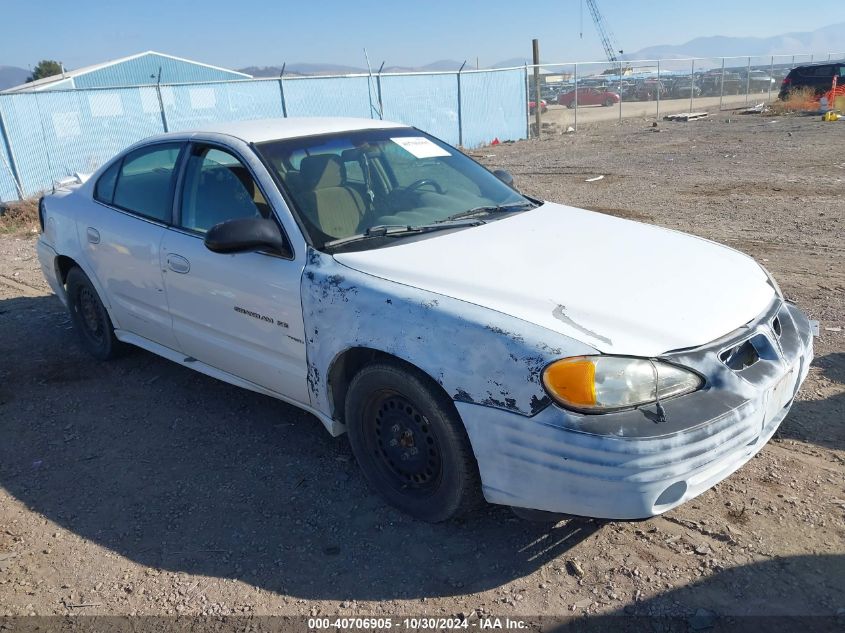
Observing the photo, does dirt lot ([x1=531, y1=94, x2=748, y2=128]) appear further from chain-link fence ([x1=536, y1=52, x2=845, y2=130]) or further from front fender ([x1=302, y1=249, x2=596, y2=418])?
front fender ([x1=302, y1=249, x2=596, y2=418])

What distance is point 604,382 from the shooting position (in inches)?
97.1

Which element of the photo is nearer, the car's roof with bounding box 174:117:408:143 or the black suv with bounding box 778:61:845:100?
the car's roof with bounding box 174:117:408:143

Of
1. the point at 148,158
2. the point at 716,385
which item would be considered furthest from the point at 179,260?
the point at 716,385

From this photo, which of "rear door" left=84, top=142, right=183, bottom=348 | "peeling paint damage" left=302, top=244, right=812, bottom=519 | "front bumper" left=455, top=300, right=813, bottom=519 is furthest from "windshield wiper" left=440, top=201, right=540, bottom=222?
"rear door" left=84, top=142, right=183, bottom=348

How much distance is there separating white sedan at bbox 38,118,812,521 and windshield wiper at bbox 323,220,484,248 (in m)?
0.02

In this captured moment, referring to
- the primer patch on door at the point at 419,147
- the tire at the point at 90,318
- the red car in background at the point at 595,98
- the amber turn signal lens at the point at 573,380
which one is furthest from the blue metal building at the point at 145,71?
the amber turn signal lens at the point at 573,380

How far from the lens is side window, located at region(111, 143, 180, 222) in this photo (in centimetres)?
418

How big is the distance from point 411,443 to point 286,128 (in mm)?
2015

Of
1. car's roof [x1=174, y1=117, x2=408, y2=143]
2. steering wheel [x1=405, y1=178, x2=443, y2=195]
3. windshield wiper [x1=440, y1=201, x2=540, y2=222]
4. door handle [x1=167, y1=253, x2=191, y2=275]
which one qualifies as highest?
car's roof [x1=174, y1=117, x2=408, y2=143]

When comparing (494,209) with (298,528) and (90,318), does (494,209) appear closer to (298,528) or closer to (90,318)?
(298,528)

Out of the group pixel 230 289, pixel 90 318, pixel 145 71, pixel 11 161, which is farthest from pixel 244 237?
pixel 145 71

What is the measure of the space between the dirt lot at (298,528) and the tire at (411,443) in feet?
0.51

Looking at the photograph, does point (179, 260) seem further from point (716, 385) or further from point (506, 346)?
point (716, 385)

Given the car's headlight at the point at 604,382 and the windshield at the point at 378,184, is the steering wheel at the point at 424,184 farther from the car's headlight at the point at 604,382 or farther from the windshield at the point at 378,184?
the car's headlight at the point at 604,382
